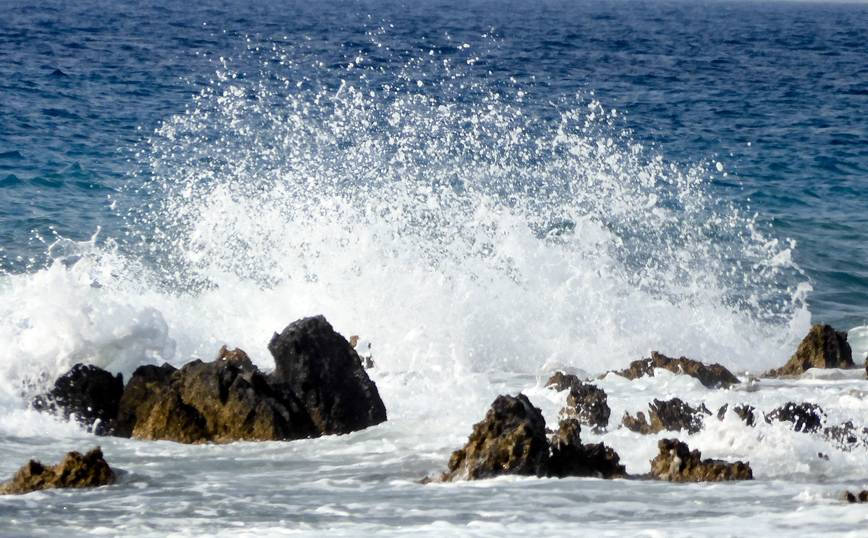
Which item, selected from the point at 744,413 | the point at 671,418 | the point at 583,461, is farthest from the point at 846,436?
the point at 583,461

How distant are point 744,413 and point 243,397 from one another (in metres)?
2.81

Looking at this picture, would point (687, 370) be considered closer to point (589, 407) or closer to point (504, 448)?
point (589, 407)

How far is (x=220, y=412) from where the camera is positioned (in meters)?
5.89

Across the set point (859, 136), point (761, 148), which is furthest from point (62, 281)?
point (859, 136)

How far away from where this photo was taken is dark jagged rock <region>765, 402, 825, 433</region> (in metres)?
5.65

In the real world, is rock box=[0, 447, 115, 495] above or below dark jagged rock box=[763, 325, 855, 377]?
below

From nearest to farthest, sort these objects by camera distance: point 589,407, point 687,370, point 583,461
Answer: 1. point 583,461
2. point 589,407
3. point 687,370

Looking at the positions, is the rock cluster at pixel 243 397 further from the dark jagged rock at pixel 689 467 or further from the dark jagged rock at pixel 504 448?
the dark jagged rock at pixel 689 467

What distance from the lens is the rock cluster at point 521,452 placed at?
488 cm

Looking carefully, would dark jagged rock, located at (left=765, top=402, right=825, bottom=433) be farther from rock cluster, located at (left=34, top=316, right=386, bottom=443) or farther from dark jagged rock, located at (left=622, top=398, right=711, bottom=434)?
rock cluster, located at (left=34, top=316, right=386, bottom=443)

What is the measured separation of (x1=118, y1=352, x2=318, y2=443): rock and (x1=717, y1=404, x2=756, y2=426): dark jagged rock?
2.30 meters

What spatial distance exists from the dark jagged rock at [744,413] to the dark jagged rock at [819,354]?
213cm

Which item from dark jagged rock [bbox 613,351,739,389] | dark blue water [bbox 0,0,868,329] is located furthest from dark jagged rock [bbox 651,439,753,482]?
dark blue water [bbox 0,0,868,329]

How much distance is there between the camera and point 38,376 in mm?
6641
